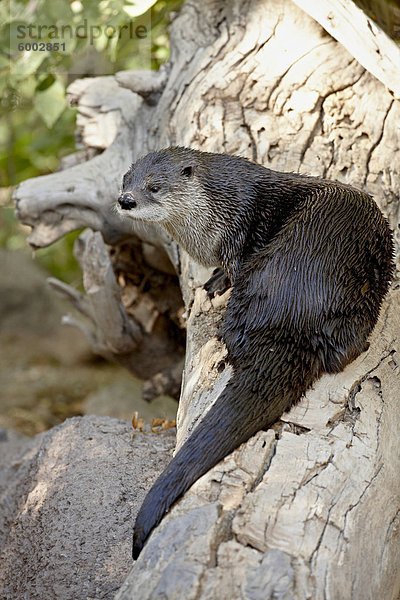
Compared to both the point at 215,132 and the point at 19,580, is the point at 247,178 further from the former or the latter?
the point at 19,580

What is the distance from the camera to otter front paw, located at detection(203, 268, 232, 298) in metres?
2.13

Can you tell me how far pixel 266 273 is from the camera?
166cm

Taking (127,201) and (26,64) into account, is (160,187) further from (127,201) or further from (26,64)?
(26,64)

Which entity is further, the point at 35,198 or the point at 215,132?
the point at 35,198

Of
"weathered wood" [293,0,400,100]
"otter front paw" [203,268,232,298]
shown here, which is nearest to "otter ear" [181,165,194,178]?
"otter front paw" [203,268,232,298]

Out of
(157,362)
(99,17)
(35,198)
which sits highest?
(99,17)

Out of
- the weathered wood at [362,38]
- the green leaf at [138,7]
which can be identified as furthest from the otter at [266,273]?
the green leaf at [138,7]

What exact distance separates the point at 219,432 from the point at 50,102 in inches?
94.5

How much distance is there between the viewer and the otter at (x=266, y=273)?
1433 millimetres

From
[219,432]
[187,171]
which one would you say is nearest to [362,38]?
[187,171]

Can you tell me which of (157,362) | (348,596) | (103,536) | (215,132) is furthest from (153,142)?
(348,596)

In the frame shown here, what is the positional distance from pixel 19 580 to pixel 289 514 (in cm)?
87

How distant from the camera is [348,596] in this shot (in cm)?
120

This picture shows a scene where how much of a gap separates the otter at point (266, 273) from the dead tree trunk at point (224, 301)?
58 mm
